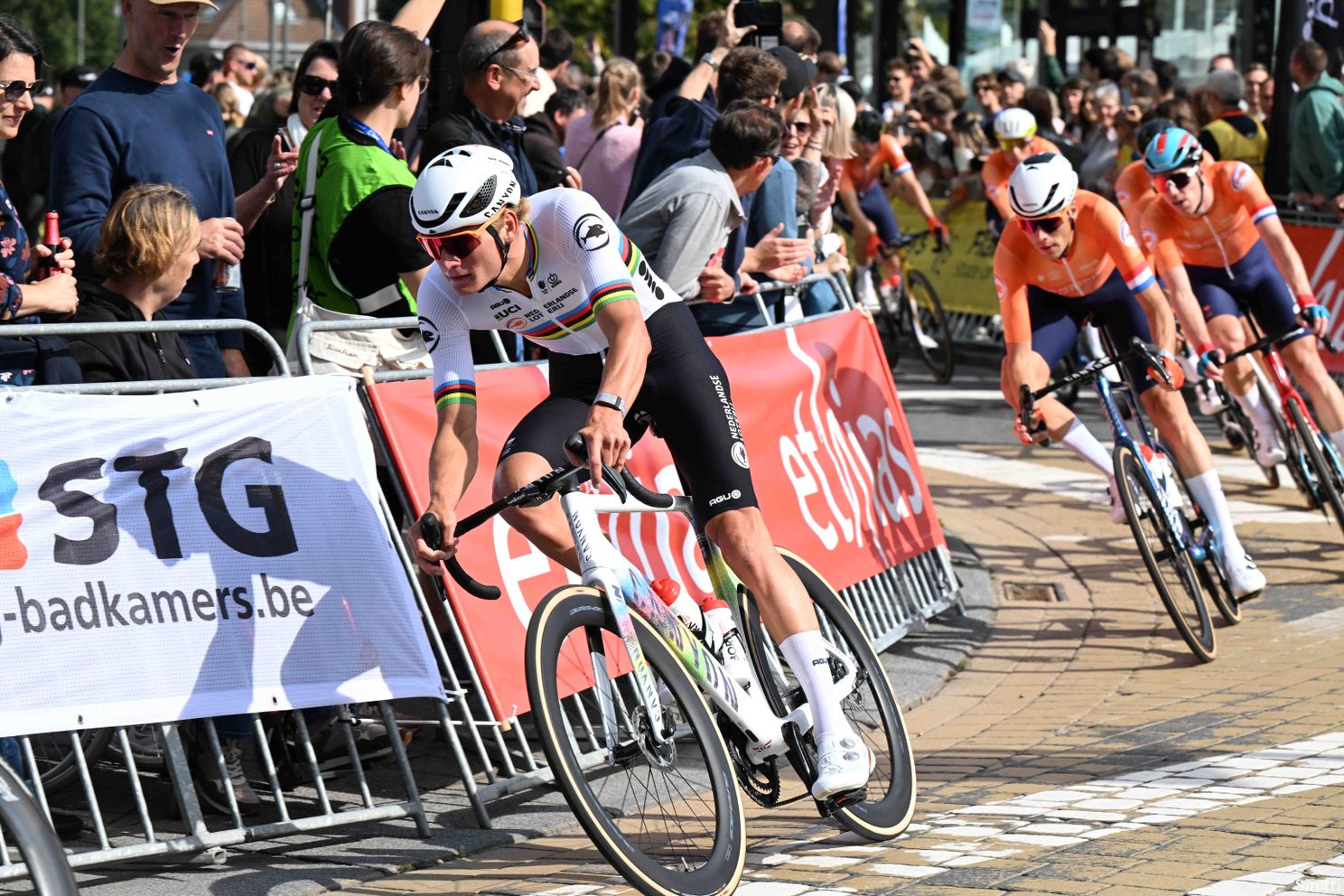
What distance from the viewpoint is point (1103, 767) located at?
21.0ft

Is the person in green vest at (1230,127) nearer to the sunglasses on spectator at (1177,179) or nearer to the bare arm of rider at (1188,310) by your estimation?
the sunglasses on spectator at (1177,179)

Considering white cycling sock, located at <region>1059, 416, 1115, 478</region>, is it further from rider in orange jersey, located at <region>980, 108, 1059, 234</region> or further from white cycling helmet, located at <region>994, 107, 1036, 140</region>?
white cycling helmet, located at <region>994, 107, 1036, 140</region>

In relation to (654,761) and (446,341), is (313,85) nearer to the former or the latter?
(446,341)

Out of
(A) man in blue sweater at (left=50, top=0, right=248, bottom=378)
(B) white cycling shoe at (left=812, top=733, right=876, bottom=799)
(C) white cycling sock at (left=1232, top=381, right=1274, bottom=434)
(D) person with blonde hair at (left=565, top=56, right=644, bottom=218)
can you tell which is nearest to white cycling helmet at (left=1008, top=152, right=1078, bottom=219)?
(D) person with blonde hair at (left=565, top=56, right=644, bottom=218)

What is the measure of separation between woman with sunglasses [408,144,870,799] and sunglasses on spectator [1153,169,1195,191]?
16.6ft

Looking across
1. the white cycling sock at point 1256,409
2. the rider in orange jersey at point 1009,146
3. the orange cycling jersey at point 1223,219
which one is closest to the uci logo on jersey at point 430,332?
the orange cycling jersey at point 1223,219

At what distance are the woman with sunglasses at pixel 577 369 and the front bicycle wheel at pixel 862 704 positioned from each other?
146 mm

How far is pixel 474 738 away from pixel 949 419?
971cm

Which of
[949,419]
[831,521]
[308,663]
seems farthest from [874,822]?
[949,419]

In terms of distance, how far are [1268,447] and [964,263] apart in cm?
786

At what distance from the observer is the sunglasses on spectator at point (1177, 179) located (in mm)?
9992

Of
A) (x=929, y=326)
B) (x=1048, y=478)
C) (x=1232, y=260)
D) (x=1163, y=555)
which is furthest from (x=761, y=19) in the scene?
(x=929, y=326)

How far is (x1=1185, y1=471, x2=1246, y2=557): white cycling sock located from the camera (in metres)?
8.66

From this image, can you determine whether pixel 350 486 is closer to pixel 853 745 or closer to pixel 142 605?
pixel 142 605
